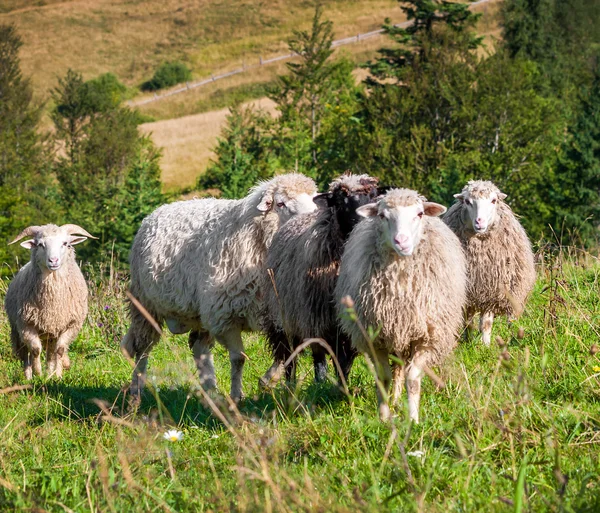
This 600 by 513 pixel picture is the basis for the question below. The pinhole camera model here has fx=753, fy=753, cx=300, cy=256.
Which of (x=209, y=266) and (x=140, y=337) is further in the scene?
(x=140, y=337)

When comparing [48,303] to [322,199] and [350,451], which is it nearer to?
[322,199]

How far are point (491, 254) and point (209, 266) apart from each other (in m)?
2.61

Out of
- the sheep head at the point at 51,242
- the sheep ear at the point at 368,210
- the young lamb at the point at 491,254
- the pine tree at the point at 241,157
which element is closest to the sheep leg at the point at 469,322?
the young lamb at the point at 491,254

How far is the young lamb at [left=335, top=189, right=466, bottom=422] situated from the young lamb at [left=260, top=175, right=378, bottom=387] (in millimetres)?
625

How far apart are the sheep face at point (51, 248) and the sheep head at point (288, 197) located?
8.38 feet

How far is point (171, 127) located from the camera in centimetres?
5491

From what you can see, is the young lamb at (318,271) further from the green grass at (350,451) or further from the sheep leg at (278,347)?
the green grass at (350,451)

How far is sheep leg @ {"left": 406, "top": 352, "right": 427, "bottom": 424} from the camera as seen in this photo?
4184 millimetres

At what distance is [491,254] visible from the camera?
6.94 m

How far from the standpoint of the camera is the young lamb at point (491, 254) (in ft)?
22.2

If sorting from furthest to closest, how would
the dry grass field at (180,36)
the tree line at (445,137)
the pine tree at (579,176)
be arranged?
the dry grass field at (180,36) < the pine tree at (579,176) < the tree line at (445,137)

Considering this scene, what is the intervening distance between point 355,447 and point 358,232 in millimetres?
1495

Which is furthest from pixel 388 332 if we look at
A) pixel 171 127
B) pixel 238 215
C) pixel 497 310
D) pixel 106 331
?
pixel 171 127

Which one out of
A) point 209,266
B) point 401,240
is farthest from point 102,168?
point 401,240
